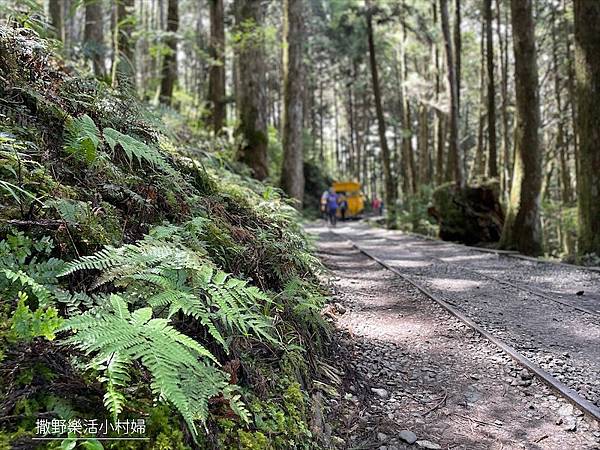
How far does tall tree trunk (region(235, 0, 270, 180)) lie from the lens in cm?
1184

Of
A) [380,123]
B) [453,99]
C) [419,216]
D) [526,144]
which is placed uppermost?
[380,123]

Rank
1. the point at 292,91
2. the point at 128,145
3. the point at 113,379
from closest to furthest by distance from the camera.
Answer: the point at 113,379
the point at 128,145
the point at 292,91

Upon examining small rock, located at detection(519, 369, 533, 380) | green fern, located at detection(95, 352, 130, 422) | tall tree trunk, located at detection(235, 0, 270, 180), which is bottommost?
small rock, located at detection(519, 369, 533, 380)

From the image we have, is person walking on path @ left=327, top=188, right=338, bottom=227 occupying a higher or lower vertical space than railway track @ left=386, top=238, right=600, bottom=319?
higher

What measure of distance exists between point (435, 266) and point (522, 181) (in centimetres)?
435

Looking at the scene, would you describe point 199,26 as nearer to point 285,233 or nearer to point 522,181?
point 522,181

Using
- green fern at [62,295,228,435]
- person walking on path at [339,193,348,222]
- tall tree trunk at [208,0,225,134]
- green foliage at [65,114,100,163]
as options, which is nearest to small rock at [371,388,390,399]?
green fern at [62,295,228,435]

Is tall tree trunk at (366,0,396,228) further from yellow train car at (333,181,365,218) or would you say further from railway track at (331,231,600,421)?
railway track at (331,231,600,421)

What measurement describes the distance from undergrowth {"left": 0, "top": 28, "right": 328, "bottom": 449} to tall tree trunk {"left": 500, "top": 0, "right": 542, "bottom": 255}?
9504mm

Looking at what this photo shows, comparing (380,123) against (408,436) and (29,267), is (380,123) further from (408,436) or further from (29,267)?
(29,267)

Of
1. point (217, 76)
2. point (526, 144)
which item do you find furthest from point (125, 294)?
point (217, 76)

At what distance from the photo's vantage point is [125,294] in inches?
89.4

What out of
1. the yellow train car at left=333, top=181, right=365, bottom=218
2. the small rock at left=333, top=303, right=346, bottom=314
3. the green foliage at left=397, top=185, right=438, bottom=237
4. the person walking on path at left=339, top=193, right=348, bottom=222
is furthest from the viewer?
the yellow train car at left=333, top=181, right=365, bottom=218

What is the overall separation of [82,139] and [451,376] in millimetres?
3532
